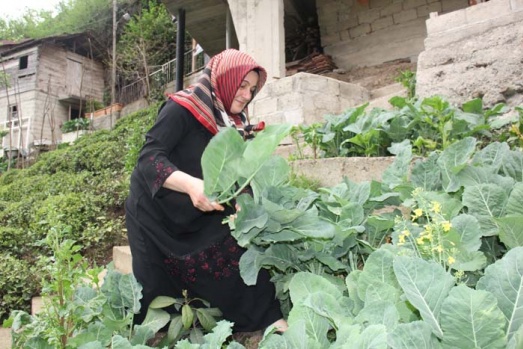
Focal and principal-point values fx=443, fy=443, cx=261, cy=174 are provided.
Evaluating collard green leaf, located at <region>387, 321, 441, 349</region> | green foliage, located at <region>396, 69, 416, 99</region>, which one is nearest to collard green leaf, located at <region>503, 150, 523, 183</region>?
collard green leaf, located at <region>387, 321, 441, 349</region>

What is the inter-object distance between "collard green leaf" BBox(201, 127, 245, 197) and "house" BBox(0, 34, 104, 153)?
22.4 m

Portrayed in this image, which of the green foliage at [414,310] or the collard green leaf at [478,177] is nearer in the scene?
the green foliage at [414,310]

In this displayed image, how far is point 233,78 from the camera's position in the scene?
1804mm

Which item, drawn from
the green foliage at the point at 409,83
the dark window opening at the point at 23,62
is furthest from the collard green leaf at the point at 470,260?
the dark window opening at the point at 23,62

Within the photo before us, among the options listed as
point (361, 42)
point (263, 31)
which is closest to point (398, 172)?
point (263, 31)

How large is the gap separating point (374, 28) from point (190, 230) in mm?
6761

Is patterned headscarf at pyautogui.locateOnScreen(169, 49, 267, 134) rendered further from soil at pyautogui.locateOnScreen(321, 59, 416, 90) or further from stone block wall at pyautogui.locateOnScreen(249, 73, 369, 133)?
soil at pyautogui.locateOnScreen(321, 59, 416, 90)

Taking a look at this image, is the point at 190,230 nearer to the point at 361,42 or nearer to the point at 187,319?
the point at 187,319

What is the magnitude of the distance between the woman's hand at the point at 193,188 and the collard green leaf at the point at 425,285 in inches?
25.6

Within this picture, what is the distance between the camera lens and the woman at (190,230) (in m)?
1.71

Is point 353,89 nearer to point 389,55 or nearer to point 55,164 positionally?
point 389,55

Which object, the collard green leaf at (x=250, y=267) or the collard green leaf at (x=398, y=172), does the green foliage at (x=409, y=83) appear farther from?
the collard green leaf at (x=250, y=267)

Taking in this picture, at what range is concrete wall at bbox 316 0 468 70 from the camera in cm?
704

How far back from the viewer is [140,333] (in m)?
1.54
